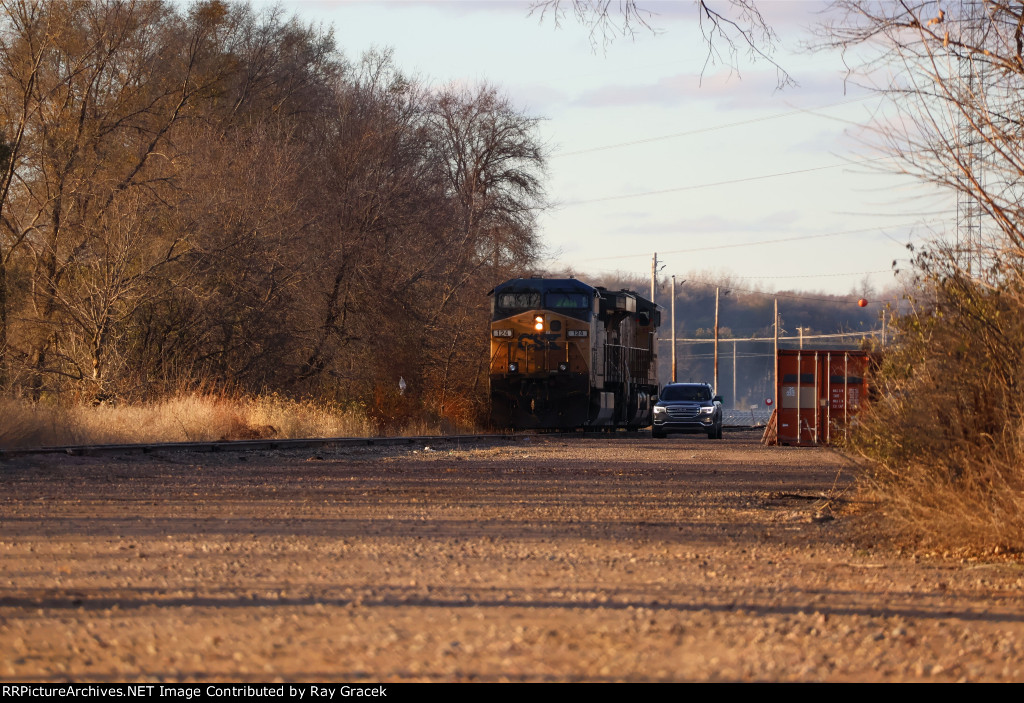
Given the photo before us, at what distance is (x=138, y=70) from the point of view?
37.6m

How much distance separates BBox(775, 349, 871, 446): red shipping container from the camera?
27828 millimetres

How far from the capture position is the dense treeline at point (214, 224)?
103 ft

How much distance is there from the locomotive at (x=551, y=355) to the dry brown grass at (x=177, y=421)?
14.8ft

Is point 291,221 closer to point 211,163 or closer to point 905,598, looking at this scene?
point 211,163

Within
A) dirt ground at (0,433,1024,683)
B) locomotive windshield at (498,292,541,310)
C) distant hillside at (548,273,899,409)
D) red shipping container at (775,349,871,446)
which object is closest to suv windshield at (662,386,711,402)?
locomotive windshield at (498,292,541,310)

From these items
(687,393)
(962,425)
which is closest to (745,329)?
(687,393)

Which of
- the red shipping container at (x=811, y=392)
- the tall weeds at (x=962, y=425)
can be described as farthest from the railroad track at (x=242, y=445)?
the tall weeds at (x=962, y=425)

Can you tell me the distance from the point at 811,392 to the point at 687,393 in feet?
30.0

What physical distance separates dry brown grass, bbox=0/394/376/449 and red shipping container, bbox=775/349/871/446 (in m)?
11.9

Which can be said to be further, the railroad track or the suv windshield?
the suv windshield

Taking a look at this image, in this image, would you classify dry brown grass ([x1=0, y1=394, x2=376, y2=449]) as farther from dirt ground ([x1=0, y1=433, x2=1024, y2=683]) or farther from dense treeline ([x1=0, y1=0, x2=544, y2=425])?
dirt ground ([x1=0, y1=433, x2=1024, y2=683])

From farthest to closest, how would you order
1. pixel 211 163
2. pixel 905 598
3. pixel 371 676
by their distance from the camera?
1. pixel 211 163
2. pixel 905 598
3. pixel 371 676
